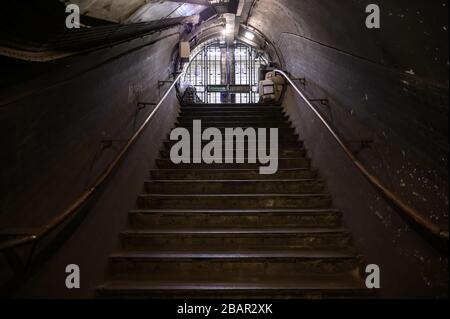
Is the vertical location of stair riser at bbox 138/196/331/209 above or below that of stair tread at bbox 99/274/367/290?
above

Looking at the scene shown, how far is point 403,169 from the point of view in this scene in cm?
207

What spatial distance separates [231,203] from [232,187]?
313 mm

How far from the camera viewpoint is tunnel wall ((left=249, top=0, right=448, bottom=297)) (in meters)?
1.68

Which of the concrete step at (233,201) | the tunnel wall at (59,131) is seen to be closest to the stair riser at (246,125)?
the concrete step at (233,201)

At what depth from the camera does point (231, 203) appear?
350 cm

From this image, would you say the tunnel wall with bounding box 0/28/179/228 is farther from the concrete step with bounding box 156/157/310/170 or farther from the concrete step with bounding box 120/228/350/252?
the concrete step with bounding box 156/157/310/170

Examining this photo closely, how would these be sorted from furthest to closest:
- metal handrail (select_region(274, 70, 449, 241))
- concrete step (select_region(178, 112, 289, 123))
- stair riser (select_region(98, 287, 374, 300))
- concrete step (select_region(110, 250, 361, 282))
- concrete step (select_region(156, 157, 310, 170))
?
concrete step (select_region(178, 112, 289, 123)), concrete step (select_region(156, 157, 310, 170)), concrete step (select_region(110, 250, 361, 282)), stair riser (select_region(98, 287, 374, 300)), metal handrail (select_region(274, 70, 449, 241))

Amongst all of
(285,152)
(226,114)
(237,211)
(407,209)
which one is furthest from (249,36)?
(407,209)

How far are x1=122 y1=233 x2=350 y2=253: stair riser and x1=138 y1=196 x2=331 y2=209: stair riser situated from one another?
23.0 inches

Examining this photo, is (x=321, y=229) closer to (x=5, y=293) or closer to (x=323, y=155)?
(x=323, y=155)

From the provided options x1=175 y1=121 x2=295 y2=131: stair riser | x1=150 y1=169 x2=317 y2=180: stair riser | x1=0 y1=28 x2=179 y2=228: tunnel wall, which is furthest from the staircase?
x1=175 y1=121 x2=295 y2=131: stair riser

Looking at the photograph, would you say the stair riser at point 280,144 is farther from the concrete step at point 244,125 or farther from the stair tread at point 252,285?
the stair tread at point 252,285

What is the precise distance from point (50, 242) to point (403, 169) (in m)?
2.15
